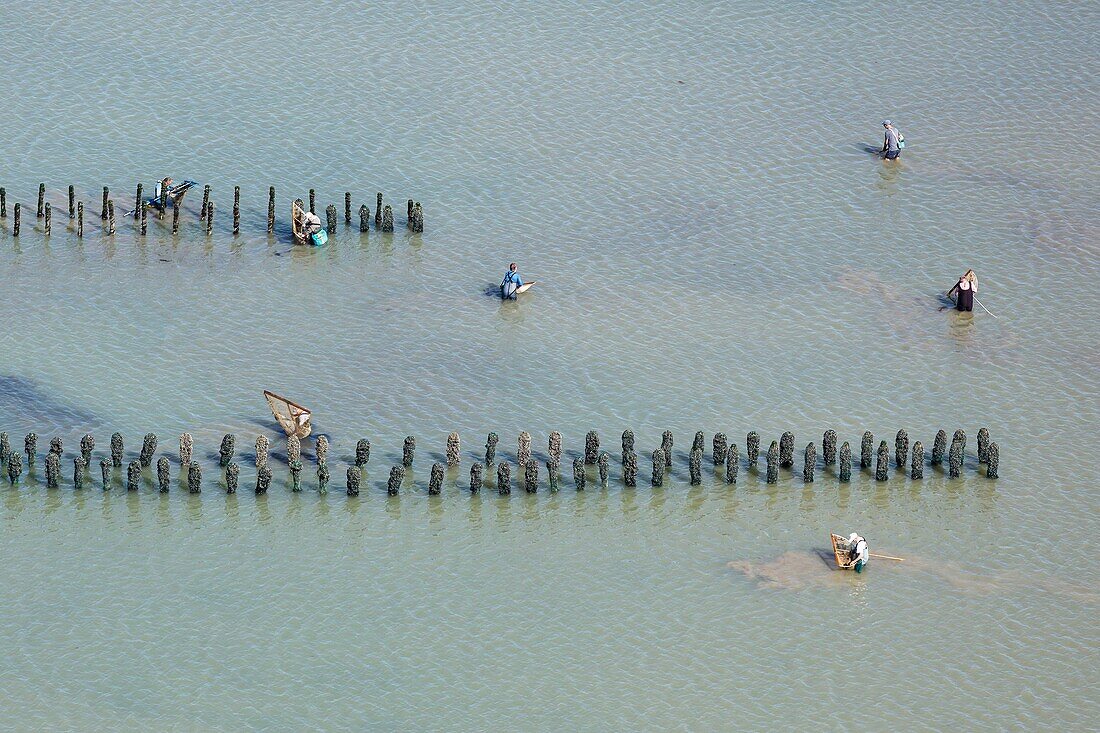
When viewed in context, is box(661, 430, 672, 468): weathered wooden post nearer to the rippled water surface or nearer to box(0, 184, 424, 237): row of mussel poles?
the rippled water surface

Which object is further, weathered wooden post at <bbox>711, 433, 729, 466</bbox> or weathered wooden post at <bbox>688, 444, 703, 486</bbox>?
weathered wooden post at <bbox>711, 433, 729, 466</bbox>

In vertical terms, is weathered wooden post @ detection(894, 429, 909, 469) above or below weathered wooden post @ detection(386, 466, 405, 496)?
above

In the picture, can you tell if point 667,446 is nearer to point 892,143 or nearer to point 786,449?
point 786,449

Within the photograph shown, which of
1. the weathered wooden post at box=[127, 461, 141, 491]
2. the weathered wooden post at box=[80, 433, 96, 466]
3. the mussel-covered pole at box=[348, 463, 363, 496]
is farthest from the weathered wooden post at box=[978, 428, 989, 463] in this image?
the weathered wooden post at box=[80, 433, 96, 466]

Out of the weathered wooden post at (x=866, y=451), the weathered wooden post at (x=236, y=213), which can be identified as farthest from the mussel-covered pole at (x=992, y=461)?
the weathered wooden post at (x=236, y=213)

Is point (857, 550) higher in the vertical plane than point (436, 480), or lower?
lower

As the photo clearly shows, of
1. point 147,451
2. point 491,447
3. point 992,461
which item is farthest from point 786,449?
point 147,451
